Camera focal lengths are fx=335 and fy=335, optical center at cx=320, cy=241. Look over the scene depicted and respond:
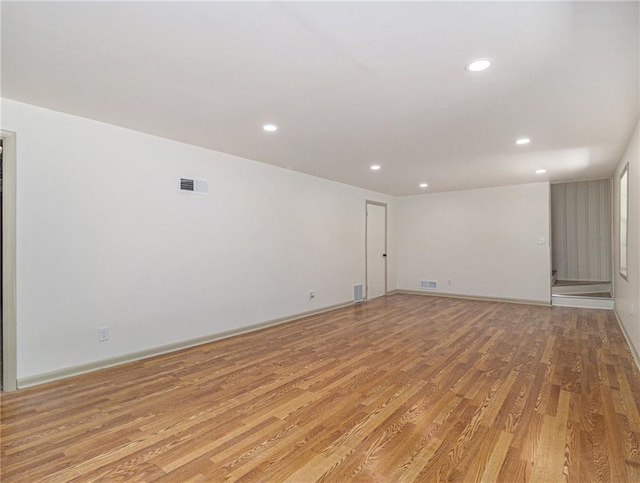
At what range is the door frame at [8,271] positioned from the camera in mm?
2742

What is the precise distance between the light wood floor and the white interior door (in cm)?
324

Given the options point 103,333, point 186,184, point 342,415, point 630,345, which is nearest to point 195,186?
point 186,184

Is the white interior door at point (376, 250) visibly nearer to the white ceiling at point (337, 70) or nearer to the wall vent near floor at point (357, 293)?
the wall vent near floor at point (357, 293)

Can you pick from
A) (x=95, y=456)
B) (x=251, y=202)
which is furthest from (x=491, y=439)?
(x=251, y=202)

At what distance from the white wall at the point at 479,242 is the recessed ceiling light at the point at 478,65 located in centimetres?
538

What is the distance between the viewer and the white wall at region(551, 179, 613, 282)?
7203 mm

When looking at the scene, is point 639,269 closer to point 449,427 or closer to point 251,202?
point 449,427

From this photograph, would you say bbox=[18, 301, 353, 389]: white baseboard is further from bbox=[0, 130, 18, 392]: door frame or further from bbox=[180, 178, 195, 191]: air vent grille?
bbox=[180, 178, 195, 191]: air vent grille

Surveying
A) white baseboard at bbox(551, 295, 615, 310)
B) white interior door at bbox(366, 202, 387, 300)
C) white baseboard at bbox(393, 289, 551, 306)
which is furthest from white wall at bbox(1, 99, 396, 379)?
white baseboard at bbox(551, 295, 615, 310)

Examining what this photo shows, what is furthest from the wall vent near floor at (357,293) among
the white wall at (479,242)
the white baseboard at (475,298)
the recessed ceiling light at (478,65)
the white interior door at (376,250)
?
the recessed ceiling light at (478,65)

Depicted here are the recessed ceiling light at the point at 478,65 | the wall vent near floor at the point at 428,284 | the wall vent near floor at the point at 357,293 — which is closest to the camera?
the recessed ceiling light at the point at 478,65

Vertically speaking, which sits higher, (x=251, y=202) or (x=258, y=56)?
(x=258, y=56)

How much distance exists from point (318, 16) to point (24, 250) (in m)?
2.99

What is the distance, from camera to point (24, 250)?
2824mm
